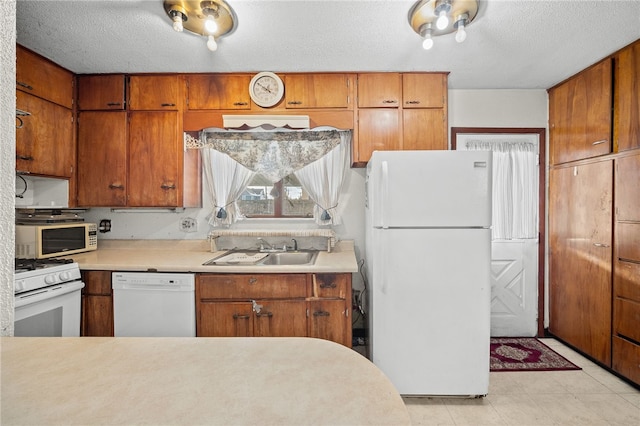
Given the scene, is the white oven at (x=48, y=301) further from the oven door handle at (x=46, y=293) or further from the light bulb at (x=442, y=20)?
the light bulb at (x=442, y=20)

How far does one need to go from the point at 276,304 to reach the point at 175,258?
914mm

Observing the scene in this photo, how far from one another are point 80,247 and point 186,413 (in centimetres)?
262

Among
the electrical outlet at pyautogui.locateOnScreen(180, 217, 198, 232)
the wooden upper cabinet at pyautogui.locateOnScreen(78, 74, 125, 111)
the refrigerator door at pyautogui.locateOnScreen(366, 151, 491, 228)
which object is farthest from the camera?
the electrical outlet at pyautogui.locateOnScreen(180, 217, 198, 232)

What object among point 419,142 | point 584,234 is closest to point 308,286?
point 419,142

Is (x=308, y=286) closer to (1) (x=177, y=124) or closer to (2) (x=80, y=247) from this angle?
(1) (x=177, y=124)

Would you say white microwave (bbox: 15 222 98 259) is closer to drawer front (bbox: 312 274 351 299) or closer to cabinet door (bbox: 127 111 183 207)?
cabinet door (bbox: 127 111 183 207)

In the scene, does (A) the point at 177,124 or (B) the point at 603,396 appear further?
(A) the point at 177,124

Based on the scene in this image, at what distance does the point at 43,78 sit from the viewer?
7.14 ft

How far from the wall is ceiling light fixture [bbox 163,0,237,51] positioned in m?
1.18

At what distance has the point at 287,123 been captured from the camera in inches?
91.6

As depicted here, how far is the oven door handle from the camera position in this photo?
1675mm

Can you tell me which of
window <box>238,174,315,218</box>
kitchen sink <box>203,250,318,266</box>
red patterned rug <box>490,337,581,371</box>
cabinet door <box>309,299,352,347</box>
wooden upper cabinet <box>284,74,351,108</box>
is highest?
wooden upper cabinet <box>284,74,351,108</box>

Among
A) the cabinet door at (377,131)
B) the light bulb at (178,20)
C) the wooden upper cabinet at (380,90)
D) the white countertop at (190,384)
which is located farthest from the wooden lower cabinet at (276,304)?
the light bulb at (178,20)

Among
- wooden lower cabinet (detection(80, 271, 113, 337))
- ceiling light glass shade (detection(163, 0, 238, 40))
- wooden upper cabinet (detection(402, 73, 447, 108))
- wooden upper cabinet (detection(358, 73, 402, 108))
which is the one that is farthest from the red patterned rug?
ceiling light glass shade (detection(163, 0, 238, 40))
